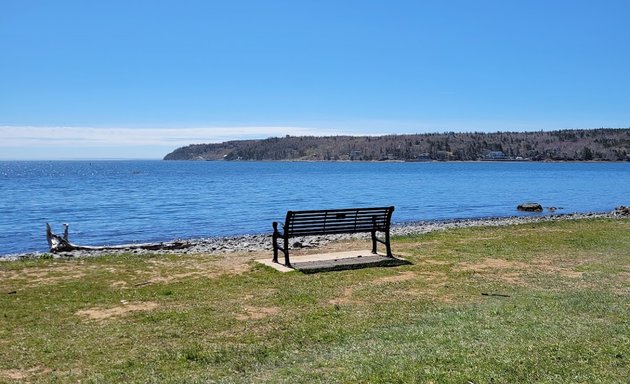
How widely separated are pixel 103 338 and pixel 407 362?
4164mm

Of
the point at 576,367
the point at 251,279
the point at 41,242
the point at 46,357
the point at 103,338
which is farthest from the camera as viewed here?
the point at 41,242

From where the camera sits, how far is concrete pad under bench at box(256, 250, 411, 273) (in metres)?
12.8

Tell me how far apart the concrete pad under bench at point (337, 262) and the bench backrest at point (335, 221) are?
66 centimetres

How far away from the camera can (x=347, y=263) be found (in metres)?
13.2

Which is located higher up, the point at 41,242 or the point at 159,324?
the point at 159,324

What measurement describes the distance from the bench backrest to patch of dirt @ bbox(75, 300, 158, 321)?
14.1ft

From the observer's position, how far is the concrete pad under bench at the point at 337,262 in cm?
1280

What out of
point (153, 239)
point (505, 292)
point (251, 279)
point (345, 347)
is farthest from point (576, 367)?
point (153, 239)

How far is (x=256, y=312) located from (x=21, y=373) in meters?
3.62

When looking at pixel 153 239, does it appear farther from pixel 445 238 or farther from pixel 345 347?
pixel 345 347

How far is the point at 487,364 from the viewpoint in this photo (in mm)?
6184

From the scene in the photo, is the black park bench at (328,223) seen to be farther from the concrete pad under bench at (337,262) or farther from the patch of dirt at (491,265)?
the patch of dirt at (491,265)

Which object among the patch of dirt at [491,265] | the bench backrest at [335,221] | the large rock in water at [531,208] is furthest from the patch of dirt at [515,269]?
the large rock in water at [531,208]

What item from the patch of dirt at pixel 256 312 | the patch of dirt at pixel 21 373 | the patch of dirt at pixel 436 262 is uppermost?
the patch of dirt at pixel 21 373
